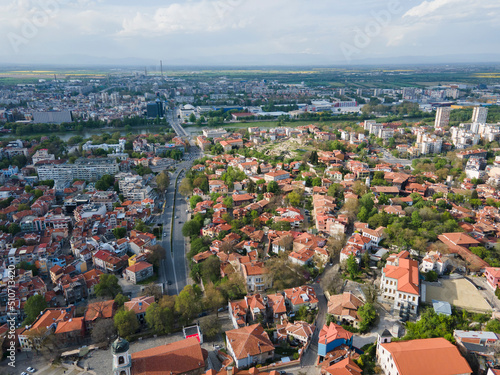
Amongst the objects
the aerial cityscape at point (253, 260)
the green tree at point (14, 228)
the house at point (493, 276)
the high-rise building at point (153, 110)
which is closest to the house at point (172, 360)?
the aerial cityscape at point (253, 260)

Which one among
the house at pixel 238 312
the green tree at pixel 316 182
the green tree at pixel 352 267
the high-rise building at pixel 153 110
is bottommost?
the house at pixel 238 312

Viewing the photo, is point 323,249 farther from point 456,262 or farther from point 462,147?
point 462,147

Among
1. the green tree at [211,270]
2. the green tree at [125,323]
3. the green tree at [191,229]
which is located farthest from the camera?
the green tree at [191,229]

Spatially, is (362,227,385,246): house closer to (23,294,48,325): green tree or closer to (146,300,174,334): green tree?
(146,300,174,334): green tree

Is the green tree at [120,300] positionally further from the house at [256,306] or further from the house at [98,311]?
the house at [256,306]

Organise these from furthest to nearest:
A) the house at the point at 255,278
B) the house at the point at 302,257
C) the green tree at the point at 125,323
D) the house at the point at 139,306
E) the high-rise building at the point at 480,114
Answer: the high-rise building at the point at 480,114 < the house at the point at 302,257 < the house at the point at 255,278 < the house at the point at 139,306 < the green tree at the point at 125,323

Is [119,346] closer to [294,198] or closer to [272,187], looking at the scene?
[294,198]

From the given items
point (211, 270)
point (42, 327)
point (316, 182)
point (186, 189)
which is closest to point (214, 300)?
point (211, 270)
